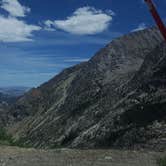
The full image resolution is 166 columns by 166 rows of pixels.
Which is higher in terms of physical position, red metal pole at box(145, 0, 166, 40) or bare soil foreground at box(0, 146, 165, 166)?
red metal pole at box(145, 0, 166, 40)

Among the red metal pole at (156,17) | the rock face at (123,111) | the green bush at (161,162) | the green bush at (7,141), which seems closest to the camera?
the red metal pole at (156,17)

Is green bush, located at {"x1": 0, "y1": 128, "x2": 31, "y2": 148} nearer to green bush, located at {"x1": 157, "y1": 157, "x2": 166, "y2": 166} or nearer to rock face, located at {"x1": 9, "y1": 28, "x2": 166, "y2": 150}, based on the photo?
rock face, located at {"x1": 9, "y1": 28, "x2": 166, "y2": 150}

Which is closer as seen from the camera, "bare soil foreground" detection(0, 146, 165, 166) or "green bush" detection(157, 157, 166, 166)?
"green bush" detection(157, 157, 166, 166)

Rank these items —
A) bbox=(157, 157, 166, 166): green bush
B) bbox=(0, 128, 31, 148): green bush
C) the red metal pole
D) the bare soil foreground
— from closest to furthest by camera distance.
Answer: the red metal pole, bbox=(157, 157, 166, 166): green bush, the bare soil foreground, bbox=(0, 128, 31, 148): green bush

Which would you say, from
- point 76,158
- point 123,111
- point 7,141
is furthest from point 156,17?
point 123,111

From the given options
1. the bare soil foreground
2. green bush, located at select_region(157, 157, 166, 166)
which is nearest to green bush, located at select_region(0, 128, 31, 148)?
the bare soil foreground

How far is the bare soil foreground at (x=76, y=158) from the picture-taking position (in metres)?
15.6

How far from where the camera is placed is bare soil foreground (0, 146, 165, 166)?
15.6m

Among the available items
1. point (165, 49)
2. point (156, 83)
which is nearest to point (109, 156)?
point (156, 83)

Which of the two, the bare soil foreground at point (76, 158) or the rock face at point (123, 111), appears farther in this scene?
the rock face at point (123, 111)

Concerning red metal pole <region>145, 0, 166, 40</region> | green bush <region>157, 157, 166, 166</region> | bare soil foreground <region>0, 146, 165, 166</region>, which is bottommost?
green bush <region>157, 157, 166, 166</region>

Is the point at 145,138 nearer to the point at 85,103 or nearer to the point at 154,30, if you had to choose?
the point at 85,103

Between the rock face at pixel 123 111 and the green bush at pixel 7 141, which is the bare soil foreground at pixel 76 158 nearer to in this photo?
the rock face at pixel 123 111

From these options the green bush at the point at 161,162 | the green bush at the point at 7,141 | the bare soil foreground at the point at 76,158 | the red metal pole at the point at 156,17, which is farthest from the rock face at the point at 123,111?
the red metal pole at the point at 156,17
